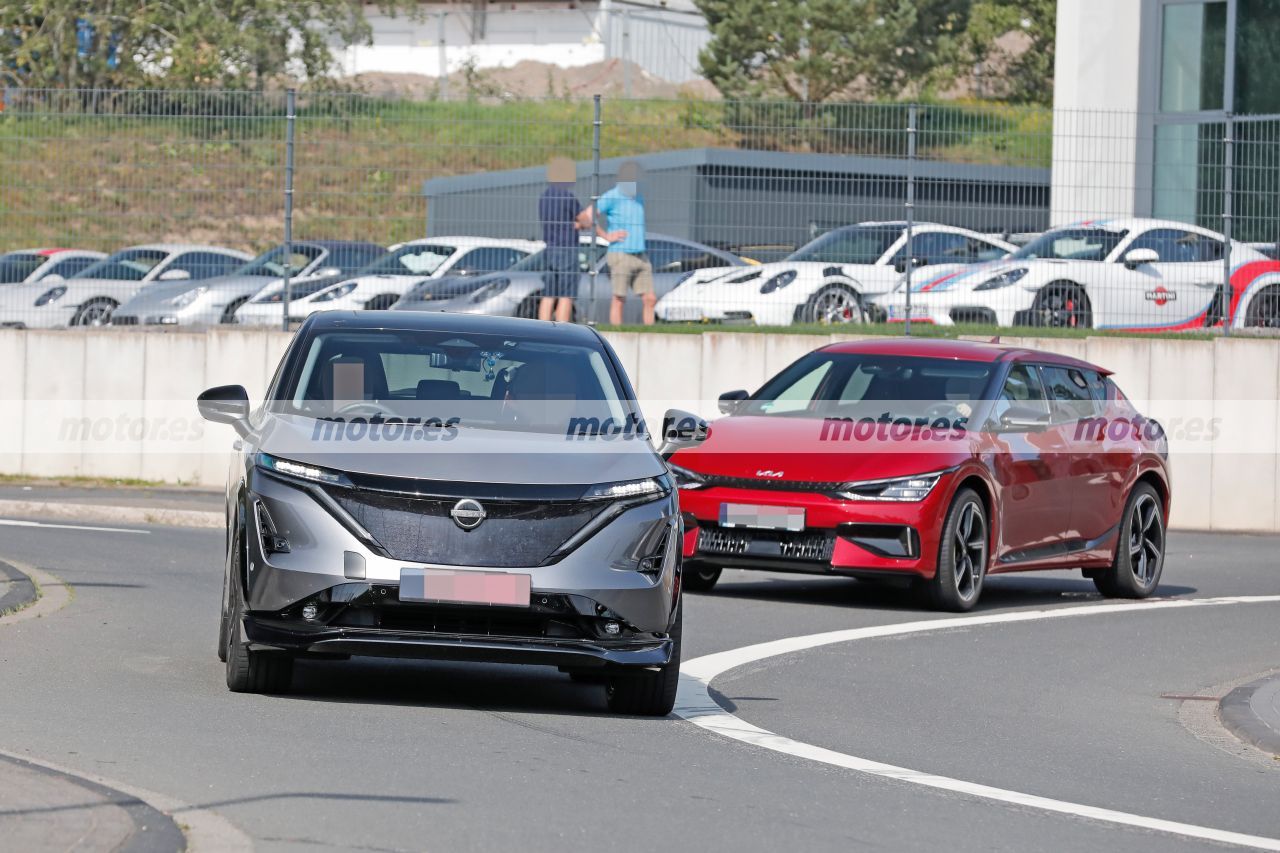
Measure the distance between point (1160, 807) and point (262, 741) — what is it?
2.96 m

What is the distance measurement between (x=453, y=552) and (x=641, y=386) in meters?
12.3

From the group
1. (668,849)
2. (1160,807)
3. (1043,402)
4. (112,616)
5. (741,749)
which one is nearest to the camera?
(668,849)

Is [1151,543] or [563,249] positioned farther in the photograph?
[563,249]

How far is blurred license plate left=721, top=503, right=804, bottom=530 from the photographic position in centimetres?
1226

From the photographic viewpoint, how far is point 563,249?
2017 cm

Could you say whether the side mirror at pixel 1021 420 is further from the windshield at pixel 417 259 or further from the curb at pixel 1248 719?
the windshield at pixel 417 259

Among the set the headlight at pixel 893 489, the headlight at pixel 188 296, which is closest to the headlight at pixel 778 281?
the headlight at pixel 188 296

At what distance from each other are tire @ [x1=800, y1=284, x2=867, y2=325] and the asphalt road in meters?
9.16

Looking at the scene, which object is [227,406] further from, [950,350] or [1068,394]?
[1068,394]

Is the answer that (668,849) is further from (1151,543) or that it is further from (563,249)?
(563,249)

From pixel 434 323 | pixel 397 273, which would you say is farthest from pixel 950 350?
pixel 397 273

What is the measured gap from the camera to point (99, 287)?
2252cm

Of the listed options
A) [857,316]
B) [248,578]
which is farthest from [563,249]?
[248,578]

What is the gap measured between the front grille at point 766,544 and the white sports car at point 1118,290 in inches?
329
